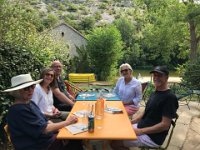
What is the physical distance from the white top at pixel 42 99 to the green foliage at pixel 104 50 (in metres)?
18.0

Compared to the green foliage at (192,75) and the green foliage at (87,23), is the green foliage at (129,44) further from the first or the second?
the green foliage at (192,75)

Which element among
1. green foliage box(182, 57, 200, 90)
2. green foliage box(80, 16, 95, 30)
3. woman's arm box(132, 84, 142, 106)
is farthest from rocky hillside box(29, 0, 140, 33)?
woman's arm box(132, 84, 142, 106)

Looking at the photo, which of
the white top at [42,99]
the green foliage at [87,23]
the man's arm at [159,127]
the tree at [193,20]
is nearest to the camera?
the man's arm at [159,127]

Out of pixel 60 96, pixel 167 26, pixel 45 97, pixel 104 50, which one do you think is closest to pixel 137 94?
pixel 60 96

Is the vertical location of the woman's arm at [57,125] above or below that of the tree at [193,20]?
below

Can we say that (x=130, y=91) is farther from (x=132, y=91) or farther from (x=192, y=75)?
(x=192, y=75)

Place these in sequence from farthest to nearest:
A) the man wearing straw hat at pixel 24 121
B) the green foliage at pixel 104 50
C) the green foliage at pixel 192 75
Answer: the green foliage at pixel 104 50 → the green foliage at pixel 192 75 → the man wearing straw hat at pixel 24 121

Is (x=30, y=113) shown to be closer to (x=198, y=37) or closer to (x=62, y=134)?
(x=62, y=134)

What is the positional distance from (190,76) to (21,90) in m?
10.6

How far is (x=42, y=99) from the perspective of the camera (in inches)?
169

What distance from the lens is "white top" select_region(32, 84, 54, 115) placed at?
4.22 m

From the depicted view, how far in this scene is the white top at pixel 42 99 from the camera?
422 centimetres

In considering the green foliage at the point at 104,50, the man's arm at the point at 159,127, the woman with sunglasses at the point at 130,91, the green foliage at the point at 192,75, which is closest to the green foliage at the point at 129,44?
the green foliage at the point at 104,50

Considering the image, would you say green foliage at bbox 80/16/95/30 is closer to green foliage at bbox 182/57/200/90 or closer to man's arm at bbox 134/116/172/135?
green foliage at bbox 182/57/200/90
